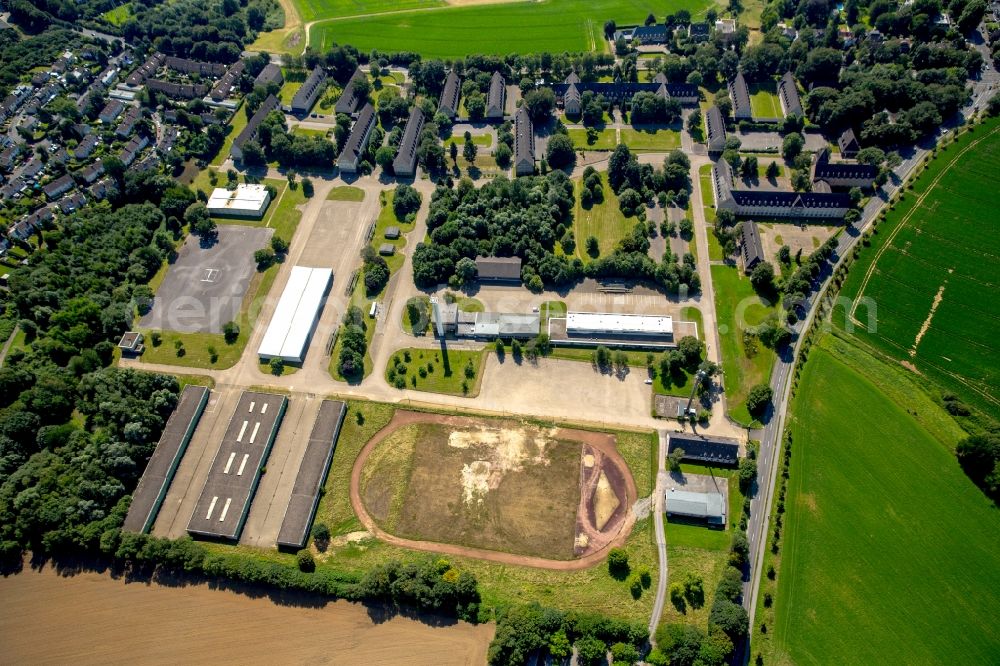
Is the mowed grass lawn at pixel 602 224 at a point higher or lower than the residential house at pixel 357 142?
lower

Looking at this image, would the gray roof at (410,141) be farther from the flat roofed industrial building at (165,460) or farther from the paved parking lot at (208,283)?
the flat roofed industrial building at (165,460)

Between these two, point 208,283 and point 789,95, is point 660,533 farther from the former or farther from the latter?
point 789,95

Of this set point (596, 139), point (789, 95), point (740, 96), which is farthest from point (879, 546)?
point (789, 95)

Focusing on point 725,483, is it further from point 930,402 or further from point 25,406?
point 25,406

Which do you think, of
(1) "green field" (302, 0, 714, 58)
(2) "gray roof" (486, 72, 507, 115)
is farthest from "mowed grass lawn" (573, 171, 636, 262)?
(1) "green field" (302, 0, 714, 58)

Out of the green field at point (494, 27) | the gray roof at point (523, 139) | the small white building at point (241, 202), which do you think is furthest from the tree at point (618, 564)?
the green field at point (494, 27)
